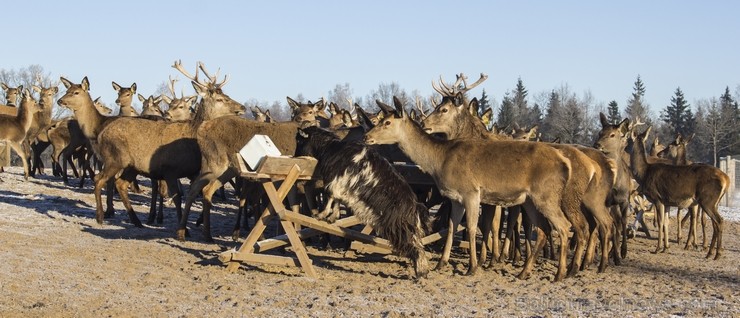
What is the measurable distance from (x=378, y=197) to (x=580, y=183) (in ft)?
9.13

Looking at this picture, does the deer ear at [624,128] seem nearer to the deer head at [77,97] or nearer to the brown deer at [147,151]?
the brown deer at [147,151]

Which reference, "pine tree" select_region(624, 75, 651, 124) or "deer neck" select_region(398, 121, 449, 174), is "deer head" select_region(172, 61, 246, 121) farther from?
"pine tree" select_region(624, 75, 651, 124)

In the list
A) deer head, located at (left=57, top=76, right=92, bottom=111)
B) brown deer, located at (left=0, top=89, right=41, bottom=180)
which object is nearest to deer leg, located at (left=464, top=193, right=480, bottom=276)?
deer head, located at (left=57, top=76, right=92, bottom=111)

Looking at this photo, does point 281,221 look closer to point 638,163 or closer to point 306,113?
point 306,113

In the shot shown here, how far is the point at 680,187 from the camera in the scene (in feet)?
56.0

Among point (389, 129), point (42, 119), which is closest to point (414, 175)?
point (389, 129)

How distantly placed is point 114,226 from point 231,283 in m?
5.92

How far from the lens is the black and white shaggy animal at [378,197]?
11445 mm

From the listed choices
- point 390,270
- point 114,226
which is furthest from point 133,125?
point 390,270

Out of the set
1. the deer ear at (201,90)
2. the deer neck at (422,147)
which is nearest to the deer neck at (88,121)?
the deer ear at (201,90)

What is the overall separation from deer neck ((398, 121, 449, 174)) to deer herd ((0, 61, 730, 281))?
2 centimetres

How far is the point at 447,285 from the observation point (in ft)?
36.2

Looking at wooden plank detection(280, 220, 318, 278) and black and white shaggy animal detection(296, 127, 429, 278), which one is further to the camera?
black and white shaggy animal detection(296, 127, 429, 278)

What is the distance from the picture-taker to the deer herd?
1176 centimetres
